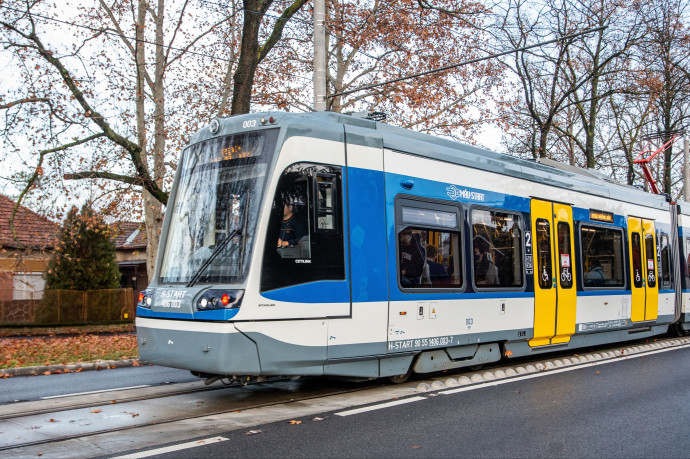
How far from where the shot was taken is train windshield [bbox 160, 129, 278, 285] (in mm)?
7199

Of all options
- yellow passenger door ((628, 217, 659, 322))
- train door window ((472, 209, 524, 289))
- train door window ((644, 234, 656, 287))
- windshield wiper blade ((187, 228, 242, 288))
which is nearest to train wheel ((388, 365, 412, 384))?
train door window ((472, 209, 524, 289))

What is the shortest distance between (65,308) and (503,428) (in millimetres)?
24231

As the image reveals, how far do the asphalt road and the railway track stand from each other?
969 millimetres

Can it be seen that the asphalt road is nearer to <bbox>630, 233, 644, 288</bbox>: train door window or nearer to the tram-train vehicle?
the tram-train vehicle

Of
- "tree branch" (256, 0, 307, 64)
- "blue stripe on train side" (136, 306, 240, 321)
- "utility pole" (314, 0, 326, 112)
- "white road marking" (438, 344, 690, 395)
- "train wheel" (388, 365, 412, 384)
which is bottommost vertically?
"white road marking" (438, 344, 690, 395)

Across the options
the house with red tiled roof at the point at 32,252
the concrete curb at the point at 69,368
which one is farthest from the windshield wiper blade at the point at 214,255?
the house with red tiled roof at the point at 32,252

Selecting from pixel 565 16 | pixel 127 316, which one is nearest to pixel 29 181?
pixel 127 316

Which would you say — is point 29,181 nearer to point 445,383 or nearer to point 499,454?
point 445,383

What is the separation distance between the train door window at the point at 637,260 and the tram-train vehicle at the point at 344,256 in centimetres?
343

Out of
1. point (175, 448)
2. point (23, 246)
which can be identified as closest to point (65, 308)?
point (23, 246)

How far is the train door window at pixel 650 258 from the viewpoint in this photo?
47.2 feet

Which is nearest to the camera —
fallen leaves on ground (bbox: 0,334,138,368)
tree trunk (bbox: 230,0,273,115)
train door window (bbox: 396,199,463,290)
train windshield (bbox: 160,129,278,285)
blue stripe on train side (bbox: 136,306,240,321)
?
blue stripe on train side (bbox: 136,306,240,321)

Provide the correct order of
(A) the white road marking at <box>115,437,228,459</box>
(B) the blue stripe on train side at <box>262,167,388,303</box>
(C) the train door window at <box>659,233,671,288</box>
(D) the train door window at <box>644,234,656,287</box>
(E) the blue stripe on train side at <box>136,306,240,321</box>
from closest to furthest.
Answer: (A) the white road marking at <box>115,437,228,459</box>
(E) the blue stripe on train side at <box>136,306,240,321</box>
(B) the blue stripe on train side at <box>262,167,388,303</box>
(D) the train door window at <box>644,234,656,287</box>
(C) the train door window at <box>659,233,671,288</box>

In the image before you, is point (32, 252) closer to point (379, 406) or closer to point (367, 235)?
point (367, 235)
